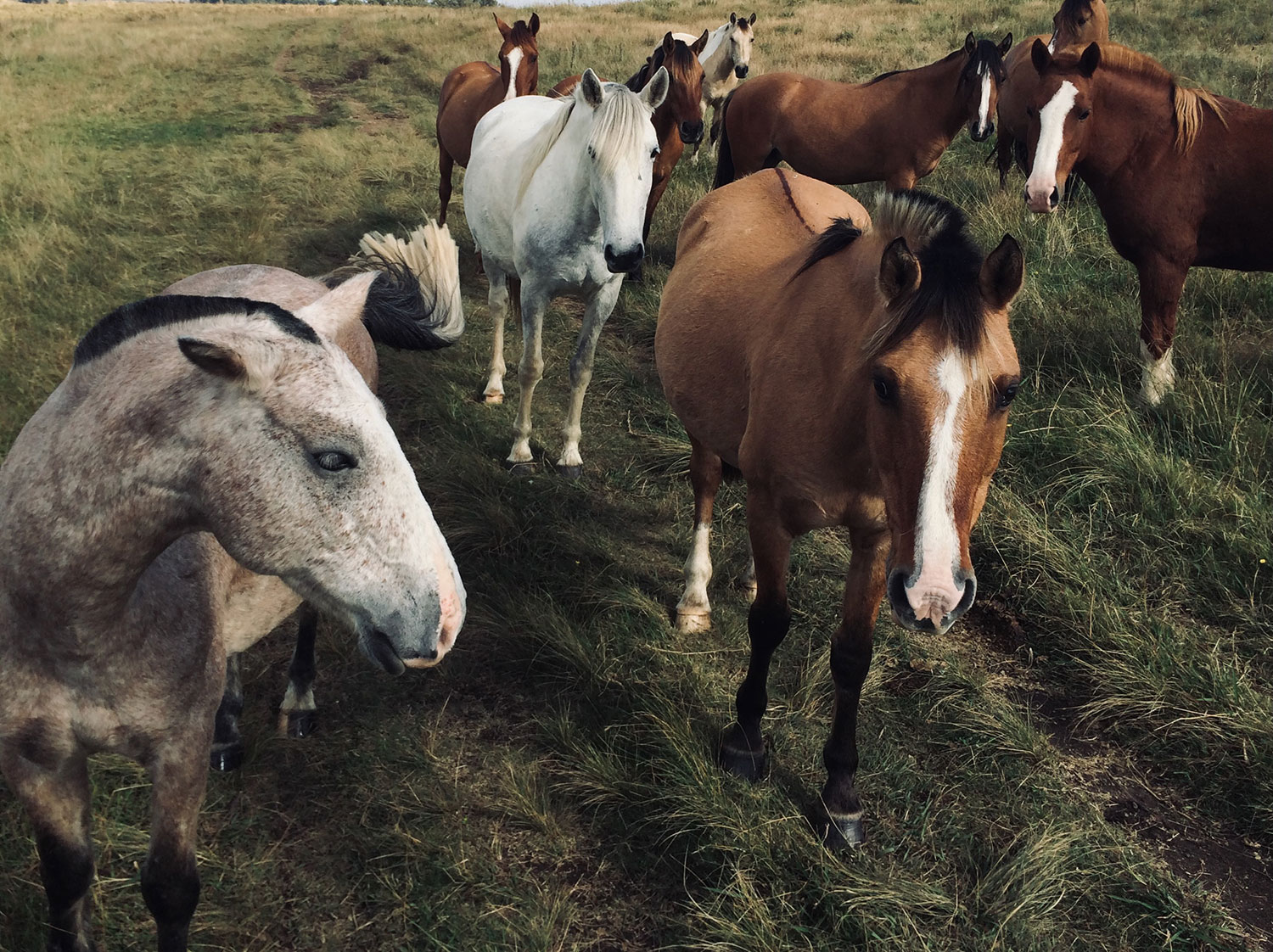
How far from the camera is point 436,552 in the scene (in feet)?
5.80

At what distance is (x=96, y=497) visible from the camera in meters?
1.71

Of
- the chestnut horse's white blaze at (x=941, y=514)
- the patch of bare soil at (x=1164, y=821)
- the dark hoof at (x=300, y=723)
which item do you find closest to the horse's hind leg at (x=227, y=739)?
the dark hoof at (x=300, y=723)

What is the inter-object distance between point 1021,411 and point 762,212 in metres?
2.08

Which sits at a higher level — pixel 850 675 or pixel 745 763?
pixel 850 675

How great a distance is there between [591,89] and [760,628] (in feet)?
10.9

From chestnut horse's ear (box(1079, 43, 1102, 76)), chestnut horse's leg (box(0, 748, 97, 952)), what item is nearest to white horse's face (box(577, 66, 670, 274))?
chestnut horse's ear (box(1079, 43, 1102, 76))

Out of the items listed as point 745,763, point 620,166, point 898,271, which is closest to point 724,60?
point 620,166

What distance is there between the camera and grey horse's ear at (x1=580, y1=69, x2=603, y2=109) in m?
4.70

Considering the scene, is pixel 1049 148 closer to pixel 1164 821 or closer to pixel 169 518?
pixel 1164 821

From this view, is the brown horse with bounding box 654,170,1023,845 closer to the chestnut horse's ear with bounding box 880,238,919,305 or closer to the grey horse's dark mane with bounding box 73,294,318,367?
the chestnut horse's ear with bounding box 880,238,919,305

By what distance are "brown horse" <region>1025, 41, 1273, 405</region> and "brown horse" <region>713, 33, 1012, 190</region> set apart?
9.41 feet

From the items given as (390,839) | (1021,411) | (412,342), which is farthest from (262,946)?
(1021,411)

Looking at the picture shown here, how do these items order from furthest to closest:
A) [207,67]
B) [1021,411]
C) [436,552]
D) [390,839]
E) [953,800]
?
[207,67] → [1021,411] → [953,800] → [390,839] → [436,552]

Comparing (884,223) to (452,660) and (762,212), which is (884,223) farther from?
(452,660)
